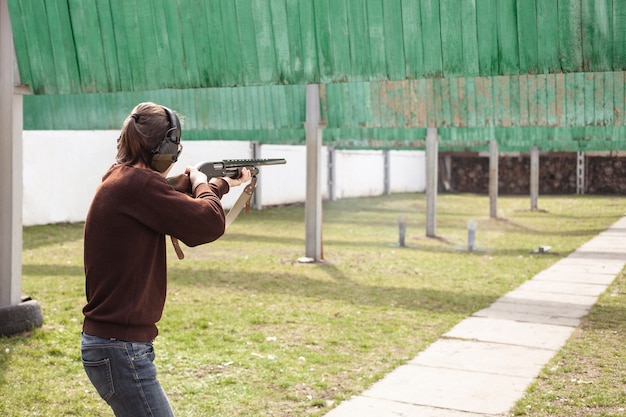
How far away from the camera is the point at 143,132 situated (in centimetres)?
291

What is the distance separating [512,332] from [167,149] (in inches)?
240

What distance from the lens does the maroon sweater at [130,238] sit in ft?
9.21

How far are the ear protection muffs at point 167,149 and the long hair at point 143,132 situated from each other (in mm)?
16

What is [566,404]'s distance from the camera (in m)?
5.56

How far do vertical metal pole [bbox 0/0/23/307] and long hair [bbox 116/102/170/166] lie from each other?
200 inches

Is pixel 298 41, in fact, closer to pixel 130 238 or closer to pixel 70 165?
pixel 130 238

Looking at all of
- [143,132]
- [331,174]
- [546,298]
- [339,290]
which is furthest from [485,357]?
[331,174]

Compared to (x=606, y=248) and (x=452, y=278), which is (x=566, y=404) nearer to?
(x=452, y=278)

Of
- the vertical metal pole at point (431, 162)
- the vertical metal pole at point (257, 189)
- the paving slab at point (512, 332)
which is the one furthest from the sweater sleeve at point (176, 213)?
the vertical metal pole at point (257, 189)

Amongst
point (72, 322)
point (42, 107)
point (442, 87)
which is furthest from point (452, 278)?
point (42, 107)

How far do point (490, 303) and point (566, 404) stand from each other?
4.43 meters

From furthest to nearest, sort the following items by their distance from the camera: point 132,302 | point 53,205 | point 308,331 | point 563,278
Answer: point 53,205 → point 563,278 → point 308,331 → point 132,302

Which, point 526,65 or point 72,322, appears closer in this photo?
point 526,65

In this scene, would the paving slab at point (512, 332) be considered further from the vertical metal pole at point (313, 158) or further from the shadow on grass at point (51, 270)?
the shadow on grass at point (51, 270)
